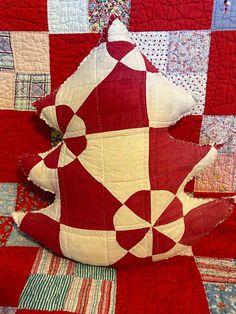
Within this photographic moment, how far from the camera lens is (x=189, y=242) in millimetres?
946

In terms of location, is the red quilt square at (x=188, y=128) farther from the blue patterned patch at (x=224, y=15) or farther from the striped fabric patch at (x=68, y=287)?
the striped fabric patch at (x=68, y=287)

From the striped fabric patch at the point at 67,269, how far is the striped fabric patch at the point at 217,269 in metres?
0.24

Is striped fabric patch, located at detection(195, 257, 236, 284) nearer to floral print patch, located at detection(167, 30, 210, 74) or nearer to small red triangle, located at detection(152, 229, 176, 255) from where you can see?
small red triangle, located at detection(152, 229, 176, 255)

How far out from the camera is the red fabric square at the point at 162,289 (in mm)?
822

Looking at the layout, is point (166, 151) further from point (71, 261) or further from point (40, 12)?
point (40, 12)

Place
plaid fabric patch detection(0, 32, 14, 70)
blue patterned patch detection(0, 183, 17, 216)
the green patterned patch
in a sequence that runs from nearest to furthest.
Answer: the green patterned patch, plaid fabric patch detection(0, 32, 14, 70), blue patterned patch detection(0, 183, 17, 216)

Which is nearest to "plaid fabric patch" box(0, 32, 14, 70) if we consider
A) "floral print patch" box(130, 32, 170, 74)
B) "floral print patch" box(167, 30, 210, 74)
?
"floral print patch" box(130, 32, 170, 74)

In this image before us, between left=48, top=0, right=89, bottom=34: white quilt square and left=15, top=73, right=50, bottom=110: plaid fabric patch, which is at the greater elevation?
left=48, top=0, right=89, bottom=34: white quilt square

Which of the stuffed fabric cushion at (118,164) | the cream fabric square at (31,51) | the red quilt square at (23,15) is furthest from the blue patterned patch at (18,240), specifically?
the red quilt square at (23,15)

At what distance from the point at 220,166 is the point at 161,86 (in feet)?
1.11

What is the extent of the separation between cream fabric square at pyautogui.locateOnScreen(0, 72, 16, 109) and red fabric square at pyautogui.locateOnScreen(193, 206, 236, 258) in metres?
0.68

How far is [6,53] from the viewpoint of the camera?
1027 millimetres

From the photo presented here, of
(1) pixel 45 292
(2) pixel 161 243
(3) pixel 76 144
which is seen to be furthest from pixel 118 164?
(1) pixel 45 292

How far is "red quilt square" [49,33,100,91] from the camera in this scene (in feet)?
3.26
